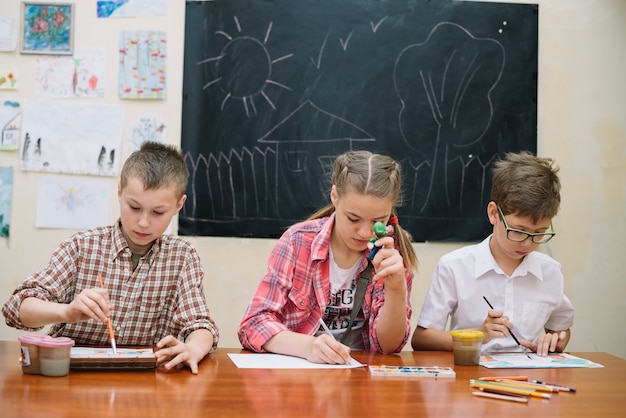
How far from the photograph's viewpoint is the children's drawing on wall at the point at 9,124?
322 centimetres

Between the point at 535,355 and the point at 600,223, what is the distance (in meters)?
1.68

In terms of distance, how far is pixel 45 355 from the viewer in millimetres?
1426

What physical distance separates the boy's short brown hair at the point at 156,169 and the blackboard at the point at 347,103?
4.03 feet

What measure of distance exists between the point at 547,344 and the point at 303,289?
2.42ft

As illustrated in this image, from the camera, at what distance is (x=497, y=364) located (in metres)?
1.80

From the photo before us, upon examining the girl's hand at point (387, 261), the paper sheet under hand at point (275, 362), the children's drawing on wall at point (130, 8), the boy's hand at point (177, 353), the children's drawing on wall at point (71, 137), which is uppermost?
the children's drawing on wall at point (130, 8)

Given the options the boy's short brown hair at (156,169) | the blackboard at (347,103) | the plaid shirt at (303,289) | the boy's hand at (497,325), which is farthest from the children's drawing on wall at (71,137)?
the boy's hand at (497,325)

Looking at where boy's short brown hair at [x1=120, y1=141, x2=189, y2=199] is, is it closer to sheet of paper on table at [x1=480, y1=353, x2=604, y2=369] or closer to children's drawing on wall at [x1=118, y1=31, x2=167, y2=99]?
sheet of paper on table at [x1=480, y1=353, x2=604, y2=369]

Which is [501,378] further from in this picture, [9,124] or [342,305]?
[9,124]

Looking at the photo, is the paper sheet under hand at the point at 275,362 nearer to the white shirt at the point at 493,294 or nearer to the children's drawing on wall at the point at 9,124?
the white shirt at the point at 493,294

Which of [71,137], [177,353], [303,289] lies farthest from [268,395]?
[71,137]

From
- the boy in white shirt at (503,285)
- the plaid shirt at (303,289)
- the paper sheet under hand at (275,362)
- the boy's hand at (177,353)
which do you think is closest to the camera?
the boy's hand at (177,353)

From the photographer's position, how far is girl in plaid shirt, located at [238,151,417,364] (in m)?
1.88

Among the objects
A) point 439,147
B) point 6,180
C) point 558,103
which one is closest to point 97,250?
point 6,180
